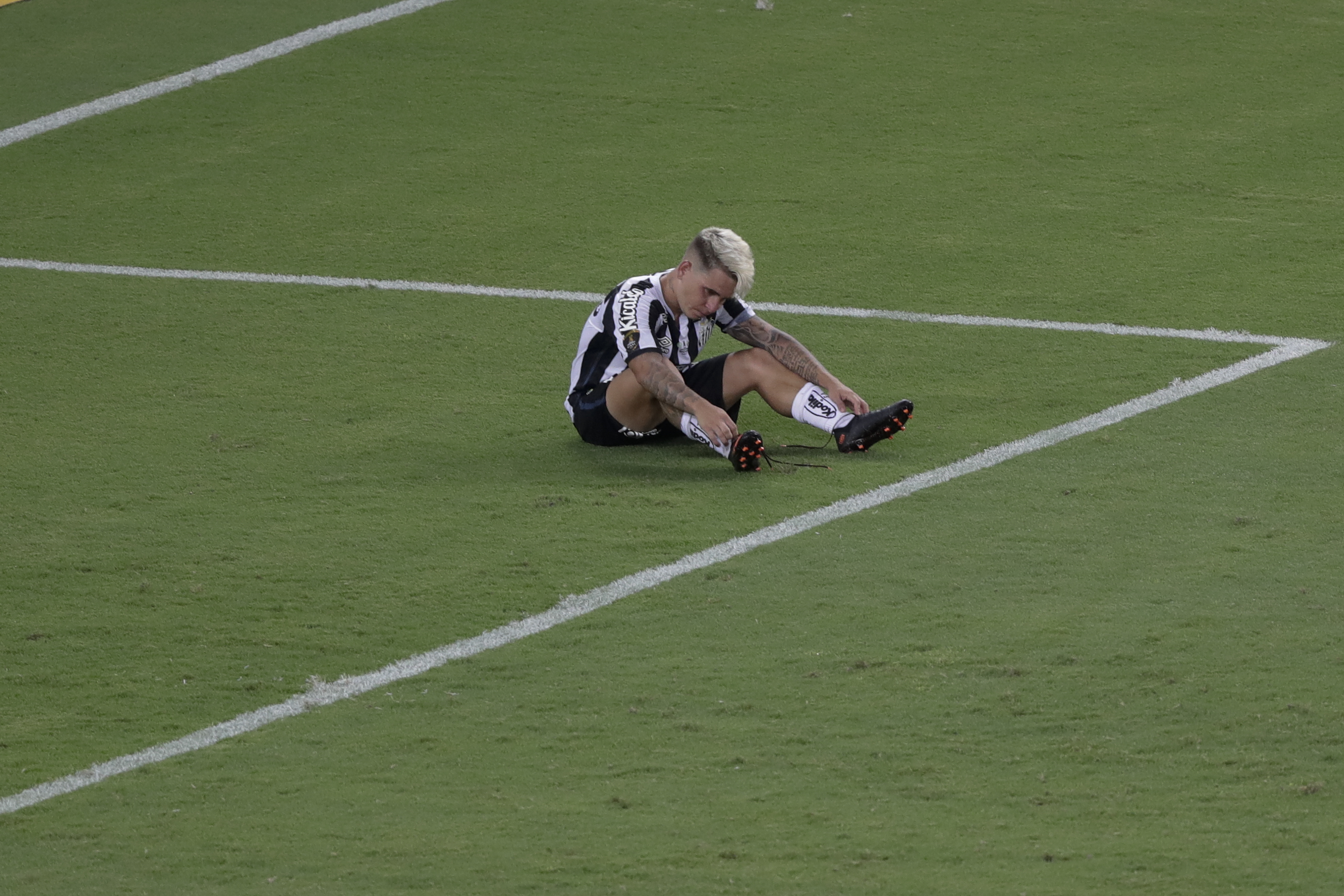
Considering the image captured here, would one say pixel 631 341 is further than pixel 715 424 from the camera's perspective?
Yes

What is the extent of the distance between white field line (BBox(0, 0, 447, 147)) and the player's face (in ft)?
21.5

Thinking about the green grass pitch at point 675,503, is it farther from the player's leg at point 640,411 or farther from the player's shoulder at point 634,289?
the player's shoulder at point 634,289

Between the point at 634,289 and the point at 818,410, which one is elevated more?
the point at 634,289

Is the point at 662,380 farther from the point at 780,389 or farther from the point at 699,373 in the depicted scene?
the point at 780,389

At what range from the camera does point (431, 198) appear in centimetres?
1060

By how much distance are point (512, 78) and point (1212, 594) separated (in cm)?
812

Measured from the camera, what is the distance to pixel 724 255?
6.57 metres

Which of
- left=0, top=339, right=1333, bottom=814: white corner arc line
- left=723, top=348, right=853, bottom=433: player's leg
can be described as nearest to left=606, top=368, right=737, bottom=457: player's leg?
left=723, top=348, right=853, bottom=433: player's leg

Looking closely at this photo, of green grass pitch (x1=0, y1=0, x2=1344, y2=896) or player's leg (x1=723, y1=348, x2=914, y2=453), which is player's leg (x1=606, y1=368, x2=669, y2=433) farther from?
player's leg (x1=723, y1=348, x2=914, y2=453)

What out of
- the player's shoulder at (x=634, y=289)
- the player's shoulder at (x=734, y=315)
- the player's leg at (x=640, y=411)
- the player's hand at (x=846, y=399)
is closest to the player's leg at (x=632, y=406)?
the player's leg at (x=640, y=411)

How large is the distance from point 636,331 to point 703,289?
256 mm

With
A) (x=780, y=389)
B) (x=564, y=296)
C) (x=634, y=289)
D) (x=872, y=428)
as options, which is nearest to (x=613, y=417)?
(x=634, y=289)

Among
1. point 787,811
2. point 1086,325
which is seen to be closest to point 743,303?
point 1086,325

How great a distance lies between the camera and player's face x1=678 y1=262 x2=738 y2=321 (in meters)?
6.60
